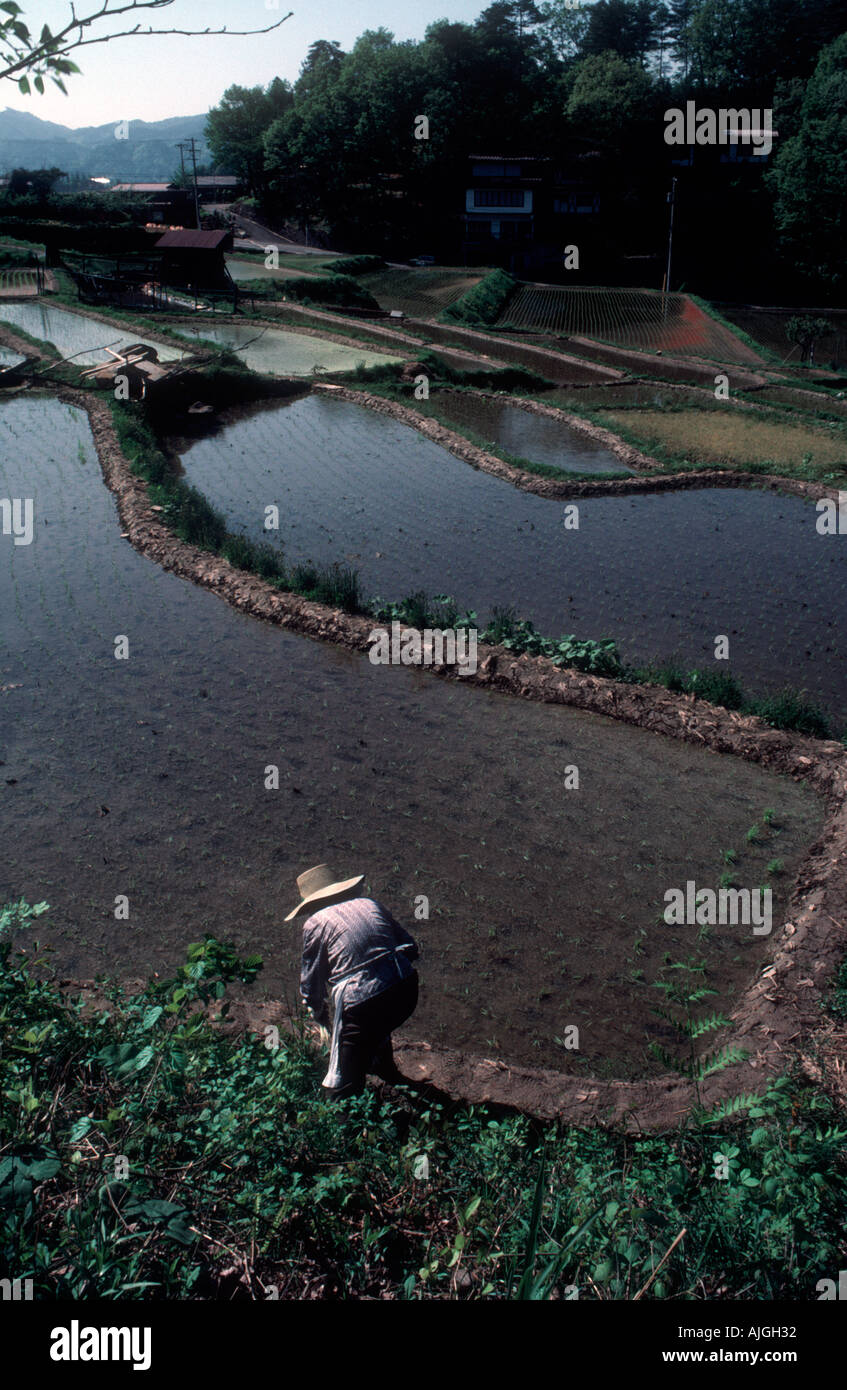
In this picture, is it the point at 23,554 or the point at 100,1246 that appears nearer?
the point at 100,1246

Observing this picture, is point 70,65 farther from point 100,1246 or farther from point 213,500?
point 213,500

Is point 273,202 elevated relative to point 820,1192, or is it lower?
elevated

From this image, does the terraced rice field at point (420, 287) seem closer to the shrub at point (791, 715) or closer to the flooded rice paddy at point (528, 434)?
the flooded rice paddy at point (528, 434)

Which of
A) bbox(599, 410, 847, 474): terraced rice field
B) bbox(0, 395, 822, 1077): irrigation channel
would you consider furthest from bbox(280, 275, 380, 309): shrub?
bbox(0, 395, 822, 1077): irrigation channel

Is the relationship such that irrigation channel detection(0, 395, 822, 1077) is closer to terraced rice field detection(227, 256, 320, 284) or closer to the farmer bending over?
the farmer bending over

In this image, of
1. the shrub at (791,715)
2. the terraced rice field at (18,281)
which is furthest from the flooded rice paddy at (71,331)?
the shrub at (791,715)
